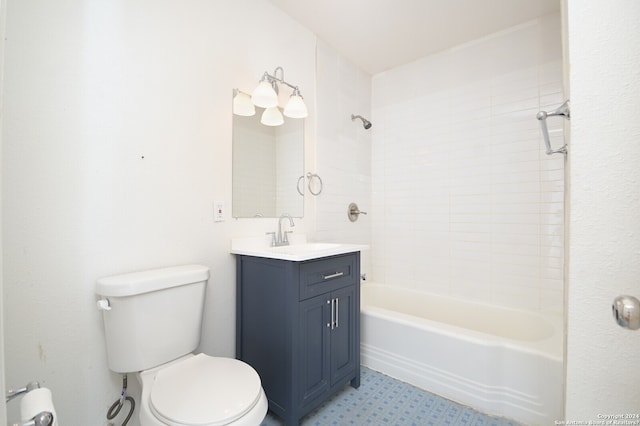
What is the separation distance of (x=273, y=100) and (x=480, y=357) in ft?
6.18

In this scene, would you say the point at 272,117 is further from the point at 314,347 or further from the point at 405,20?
the point at 314,347

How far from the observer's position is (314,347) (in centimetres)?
149

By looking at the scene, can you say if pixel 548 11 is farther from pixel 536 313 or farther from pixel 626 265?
pixel 626 265

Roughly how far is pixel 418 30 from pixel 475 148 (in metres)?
1.00

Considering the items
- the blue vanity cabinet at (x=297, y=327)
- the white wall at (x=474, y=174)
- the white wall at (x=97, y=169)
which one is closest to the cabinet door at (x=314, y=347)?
the blue vanity cabinet at (x=297, y=327)

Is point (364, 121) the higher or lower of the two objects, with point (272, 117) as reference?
higher

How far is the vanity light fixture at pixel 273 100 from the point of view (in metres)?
1.69

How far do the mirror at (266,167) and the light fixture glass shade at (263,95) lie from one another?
0.12 metres

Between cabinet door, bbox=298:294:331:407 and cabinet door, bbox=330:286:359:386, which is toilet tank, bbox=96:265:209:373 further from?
cabinet door, bbox=330:286:359:386

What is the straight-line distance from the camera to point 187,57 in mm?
1461

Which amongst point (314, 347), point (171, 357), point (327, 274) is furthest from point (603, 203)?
point (171, 357)

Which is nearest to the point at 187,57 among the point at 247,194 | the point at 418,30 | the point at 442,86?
the point at 247,194

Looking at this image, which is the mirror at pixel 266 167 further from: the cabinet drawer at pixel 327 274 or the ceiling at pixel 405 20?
the ceiling at pixel 405 20

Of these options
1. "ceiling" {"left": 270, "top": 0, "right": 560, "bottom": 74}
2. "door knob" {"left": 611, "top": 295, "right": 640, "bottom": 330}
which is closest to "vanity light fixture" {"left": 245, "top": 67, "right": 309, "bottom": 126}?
"ceiling" {"left": 270, "top": 0, "right": 560, "bottom": 74}
